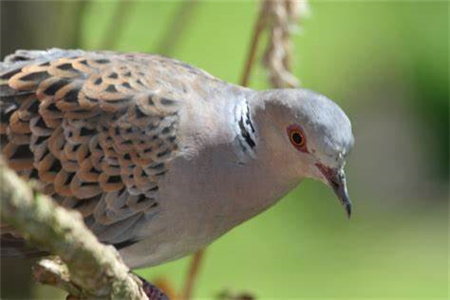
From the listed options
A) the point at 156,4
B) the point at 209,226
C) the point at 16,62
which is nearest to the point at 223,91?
the point at 209,226

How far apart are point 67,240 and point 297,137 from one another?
1.33 m

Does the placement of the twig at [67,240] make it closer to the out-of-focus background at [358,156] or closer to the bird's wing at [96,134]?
the bird's wing at [96,134]

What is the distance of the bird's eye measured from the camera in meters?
3.93

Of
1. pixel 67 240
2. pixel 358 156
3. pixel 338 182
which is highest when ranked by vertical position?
pixel 67 240

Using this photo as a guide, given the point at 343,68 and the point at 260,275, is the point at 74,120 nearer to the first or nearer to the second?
the point at 260,275

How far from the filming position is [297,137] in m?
3.97

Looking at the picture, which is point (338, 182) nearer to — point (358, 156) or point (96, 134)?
point (96, 134)

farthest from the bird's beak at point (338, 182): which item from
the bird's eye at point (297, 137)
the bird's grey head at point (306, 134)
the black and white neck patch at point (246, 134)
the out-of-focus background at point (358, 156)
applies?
the out-of-focus background at point (358, 156)

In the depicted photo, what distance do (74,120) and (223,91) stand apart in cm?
53

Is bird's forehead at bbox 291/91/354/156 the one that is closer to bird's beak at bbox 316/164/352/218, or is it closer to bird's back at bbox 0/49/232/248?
bird's beak at bbox 316/164/352/218

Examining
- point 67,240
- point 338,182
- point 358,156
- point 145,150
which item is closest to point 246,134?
point 145,150

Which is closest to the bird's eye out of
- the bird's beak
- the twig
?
the bird's beak

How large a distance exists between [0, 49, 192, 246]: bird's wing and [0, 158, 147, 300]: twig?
95 cm

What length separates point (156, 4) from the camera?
781 centimetres
